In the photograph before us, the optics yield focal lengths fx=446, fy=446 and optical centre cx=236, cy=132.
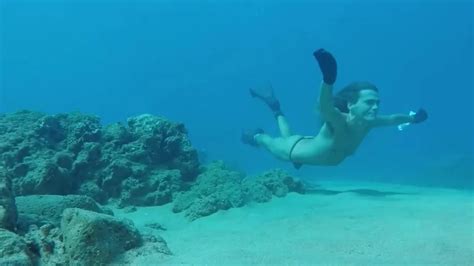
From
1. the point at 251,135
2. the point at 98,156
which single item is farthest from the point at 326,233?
the point at 251,135

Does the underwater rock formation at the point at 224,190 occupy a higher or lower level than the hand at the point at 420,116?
lower

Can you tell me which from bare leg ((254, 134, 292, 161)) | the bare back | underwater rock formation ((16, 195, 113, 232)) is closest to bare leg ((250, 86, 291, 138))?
bare leg ((254, 134, 292, 161))

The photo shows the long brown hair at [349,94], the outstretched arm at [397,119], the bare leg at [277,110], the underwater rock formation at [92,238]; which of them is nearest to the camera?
the underwater rock formation at [92,238]

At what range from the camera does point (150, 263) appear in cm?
380

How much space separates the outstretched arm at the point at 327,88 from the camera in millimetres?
7109

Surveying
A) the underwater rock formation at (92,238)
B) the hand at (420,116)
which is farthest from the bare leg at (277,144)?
the underwater rock formation at (92,238)

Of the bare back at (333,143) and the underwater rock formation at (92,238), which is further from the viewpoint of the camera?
the bare back at (333,143)

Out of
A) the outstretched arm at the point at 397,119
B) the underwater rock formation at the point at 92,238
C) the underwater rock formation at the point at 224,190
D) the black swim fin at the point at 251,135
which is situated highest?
the black swim fin at the point at 251,135

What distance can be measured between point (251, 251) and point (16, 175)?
16.6 ft

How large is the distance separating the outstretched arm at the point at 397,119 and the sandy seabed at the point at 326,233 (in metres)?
1.82

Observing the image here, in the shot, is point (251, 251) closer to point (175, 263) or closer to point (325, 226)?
point (175, 263)

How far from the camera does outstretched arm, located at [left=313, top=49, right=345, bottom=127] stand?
7109 mm

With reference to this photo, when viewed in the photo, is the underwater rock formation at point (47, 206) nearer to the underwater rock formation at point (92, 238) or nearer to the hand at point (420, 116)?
the underwater rock formation at point (92, 238)

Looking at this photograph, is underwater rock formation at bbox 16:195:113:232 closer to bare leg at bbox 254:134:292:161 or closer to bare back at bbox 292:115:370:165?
bare back at bbox 292:115:370:165
